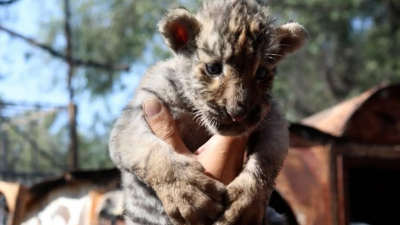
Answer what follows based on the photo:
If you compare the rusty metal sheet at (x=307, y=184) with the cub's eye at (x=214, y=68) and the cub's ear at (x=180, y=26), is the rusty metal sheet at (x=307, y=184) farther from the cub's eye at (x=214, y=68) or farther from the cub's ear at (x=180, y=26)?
the cub's eye at (x=214, y=68)

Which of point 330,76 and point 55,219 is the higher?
point 330,76

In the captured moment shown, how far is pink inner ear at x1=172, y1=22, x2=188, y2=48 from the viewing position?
320 centimetres

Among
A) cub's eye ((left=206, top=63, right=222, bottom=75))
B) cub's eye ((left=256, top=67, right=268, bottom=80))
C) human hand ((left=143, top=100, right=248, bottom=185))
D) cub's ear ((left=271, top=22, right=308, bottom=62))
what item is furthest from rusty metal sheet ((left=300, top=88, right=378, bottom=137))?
cub's eye ((left=206, top=63, right=222, bottom=75))

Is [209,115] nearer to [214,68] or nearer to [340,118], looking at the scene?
[214,68]

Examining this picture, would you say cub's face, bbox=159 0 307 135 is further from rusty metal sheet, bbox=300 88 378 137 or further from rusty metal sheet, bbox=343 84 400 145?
rusty metal sheet, bbox=343 84 400 145

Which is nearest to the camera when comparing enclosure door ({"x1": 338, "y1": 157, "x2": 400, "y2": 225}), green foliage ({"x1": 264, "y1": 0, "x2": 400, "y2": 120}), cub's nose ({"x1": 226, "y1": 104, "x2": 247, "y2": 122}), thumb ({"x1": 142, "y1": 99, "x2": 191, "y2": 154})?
cub's nose ({"x1": 226, "y1": 104, "x2": 247, "y2": 122})

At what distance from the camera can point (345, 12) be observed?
16562 mm

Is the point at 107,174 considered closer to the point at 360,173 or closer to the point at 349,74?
the point at 360,173

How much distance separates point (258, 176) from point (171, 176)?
19.8 inches

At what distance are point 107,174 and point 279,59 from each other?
3.84 m

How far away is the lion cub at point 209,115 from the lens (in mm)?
2766

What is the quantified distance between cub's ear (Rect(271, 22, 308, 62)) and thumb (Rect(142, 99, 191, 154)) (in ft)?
2.45

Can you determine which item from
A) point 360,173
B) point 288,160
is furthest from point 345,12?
point 288,160

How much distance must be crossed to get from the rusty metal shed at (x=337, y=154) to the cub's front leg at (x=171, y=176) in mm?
3885
